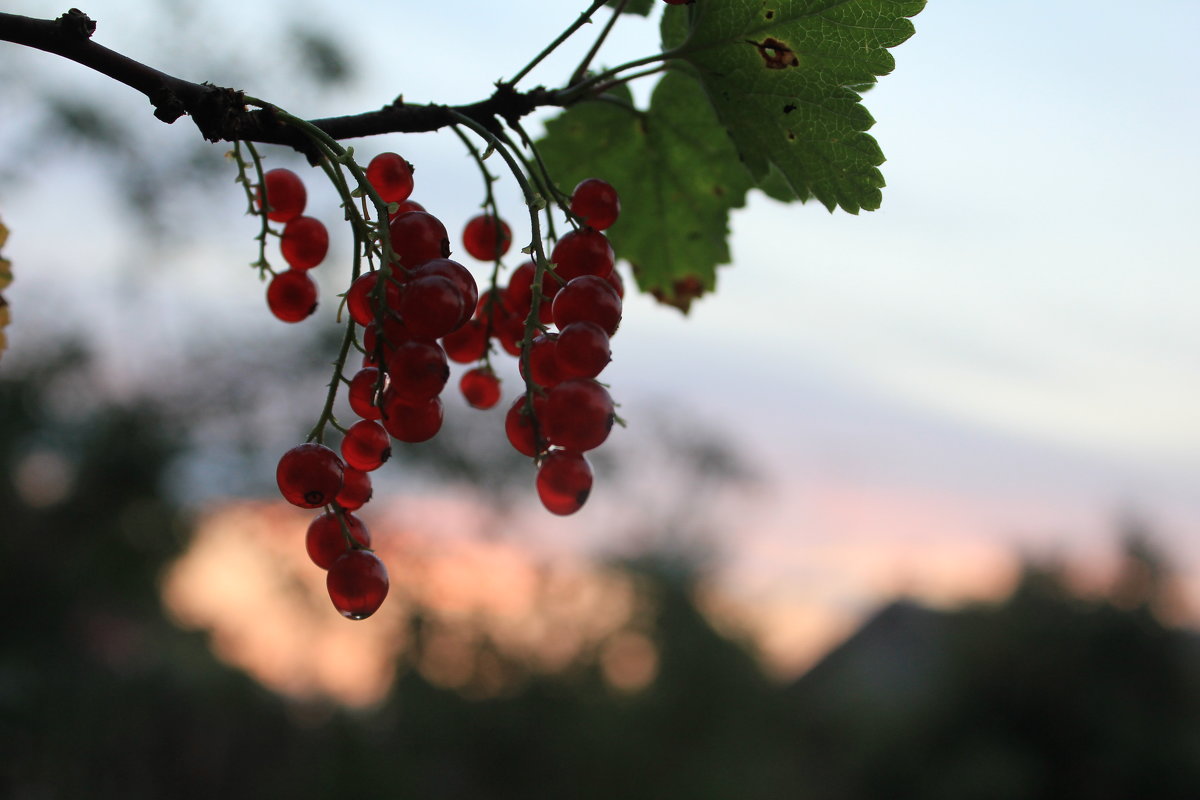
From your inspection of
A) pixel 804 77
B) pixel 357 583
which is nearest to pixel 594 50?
pixel 804 77

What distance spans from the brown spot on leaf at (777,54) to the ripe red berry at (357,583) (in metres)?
0.37

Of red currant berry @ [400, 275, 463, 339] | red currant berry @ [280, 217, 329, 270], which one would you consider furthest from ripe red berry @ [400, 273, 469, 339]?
red currant berry @ [280, 217, 329, 270]

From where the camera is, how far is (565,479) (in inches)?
18.3

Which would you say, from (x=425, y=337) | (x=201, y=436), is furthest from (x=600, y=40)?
(x=201, y=436)

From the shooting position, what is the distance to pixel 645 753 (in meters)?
8.77

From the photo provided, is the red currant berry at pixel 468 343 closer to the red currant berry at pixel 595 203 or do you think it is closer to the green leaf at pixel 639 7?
the red currant berry at pixel 595 203

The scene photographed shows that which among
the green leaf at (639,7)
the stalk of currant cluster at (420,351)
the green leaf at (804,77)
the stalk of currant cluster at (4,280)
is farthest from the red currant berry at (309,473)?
the green leaf at (639,7)

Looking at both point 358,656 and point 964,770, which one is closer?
point 964,770

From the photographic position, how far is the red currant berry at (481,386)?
684mm

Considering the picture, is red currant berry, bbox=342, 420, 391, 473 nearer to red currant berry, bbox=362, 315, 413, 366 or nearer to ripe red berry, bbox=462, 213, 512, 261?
red currant berry, bbox=362, 315, 413, 366

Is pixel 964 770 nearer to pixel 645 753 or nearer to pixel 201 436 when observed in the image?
pixel 645 753

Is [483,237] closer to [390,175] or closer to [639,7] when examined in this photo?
A: [390,175]

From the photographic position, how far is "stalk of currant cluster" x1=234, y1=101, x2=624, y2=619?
457mm

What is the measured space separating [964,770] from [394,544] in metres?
5.64
